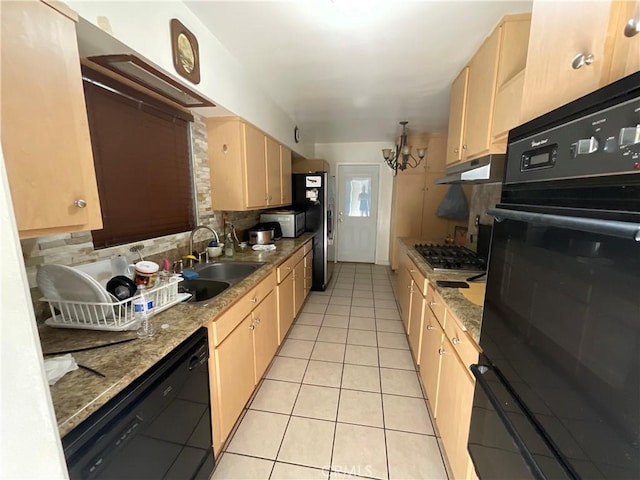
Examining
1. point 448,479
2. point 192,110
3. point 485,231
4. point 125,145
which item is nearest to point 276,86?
point 192,110

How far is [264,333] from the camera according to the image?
1.92 m

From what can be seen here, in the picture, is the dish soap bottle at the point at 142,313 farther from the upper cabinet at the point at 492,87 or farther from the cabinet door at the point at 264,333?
the upper cabinet at the point at 492,87

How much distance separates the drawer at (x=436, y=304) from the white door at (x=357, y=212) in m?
3.56

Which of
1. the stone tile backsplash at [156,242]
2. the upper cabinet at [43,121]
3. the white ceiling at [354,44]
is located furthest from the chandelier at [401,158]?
the upper cabinet at [43,121]

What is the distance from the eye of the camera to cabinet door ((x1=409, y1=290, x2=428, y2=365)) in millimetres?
1963

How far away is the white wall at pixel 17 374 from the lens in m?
0.39

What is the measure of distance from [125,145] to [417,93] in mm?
2516

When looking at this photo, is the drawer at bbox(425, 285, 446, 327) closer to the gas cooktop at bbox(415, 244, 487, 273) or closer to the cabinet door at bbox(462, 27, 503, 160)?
the gas cooktop at bbox(415, 244, 487, 273)

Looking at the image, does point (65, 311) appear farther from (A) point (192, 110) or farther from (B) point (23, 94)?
(A) point (192, 110)

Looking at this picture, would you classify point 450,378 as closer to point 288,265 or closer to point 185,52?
point 288,265

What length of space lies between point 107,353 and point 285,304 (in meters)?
1.62

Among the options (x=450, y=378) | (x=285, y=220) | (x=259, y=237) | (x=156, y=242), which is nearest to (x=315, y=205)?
Result: (x=285, y=220)

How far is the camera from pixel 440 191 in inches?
173

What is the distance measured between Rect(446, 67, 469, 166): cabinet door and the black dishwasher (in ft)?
7.14
